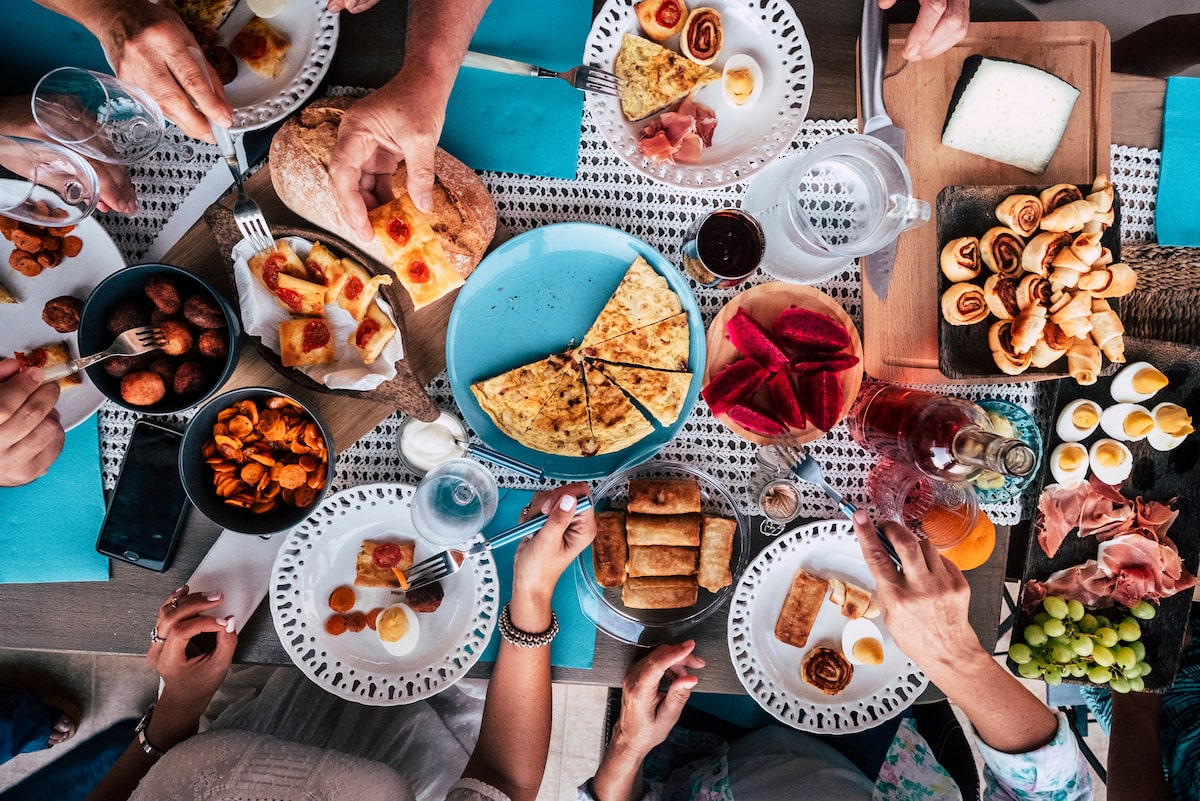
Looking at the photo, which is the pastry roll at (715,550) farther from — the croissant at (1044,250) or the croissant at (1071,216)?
the croissant at (1071,216)

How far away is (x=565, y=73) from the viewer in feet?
6.21

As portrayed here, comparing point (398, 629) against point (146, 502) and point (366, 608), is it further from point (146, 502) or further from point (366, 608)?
point (146, 502)

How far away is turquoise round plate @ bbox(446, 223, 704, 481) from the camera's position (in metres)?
1.88

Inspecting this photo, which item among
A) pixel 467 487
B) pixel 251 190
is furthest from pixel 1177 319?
pixel 251 190

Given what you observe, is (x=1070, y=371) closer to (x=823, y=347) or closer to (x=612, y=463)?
(x=823, y=347)

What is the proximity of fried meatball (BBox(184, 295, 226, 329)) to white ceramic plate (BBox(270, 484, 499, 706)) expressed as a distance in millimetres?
582

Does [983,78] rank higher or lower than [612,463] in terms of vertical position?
higher

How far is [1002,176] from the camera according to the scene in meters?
1.94

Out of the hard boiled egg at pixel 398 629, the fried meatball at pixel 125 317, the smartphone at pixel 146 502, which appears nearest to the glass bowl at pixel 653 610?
the hard boiled egg at pixel 398 629

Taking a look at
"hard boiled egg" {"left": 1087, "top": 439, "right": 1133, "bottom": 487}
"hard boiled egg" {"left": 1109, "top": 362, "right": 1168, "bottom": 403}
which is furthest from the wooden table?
"hard boiled egg" {"left": 1109, "top": 362, "right": 1168, "bottom": 403}

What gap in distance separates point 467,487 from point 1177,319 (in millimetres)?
2261

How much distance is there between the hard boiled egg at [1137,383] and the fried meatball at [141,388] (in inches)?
108

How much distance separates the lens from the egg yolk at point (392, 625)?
1.92 meters

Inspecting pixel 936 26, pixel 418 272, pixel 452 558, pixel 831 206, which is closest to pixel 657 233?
pixel 831 206
